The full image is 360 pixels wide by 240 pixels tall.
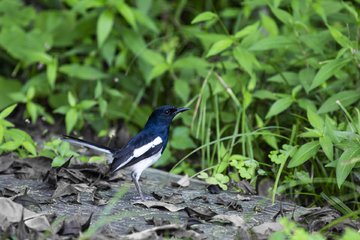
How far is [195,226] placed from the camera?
7.18 ft

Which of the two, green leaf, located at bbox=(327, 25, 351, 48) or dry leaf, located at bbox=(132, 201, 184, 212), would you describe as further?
green leaf, located at bbox=(327, 25, 351, 48)

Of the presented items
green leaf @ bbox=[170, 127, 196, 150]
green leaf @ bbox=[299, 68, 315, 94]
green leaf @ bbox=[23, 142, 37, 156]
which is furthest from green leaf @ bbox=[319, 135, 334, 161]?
green leaf @ bbox=[23, 142, 37, 156]

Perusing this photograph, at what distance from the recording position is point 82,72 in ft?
15.5

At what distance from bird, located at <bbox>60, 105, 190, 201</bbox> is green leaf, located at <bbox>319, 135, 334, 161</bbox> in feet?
4.28

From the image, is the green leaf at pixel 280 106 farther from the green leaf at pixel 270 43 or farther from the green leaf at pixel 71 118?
the green leaf at pixel 71 118

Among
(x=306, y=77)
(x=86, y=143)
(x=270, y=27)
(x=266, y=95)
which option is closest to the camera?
(x=86, y=143)

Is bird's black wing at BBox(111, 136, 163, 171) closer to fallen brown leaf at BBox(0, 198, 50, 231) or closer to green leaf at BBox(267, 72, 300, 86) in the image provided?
fallen brown leaf at BBox(0, 198, 50, 231)

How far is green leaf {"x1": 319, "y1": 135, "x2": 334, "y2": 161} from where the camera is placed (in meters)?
2.56

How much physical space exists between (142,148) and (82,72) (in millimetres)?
2163

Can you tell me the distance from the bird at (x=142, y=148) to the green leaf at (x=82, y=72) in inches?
69.3

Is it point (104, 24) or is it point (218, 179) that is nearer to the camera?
point (218, 179)

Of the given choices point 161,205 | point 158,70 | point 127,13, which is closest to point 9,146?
point 161,205

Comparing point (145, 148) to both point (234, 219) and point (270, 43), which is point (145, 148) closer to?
point (234, 219)

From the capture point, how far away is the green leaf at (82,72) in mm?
4663
